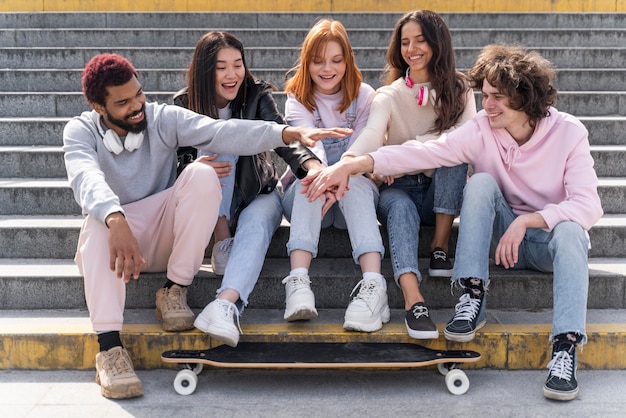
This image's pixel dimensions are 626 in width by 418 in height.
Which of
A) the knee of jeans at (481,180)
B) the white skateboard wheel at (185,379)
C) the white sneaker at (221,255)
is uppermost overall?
the knee of jeans at (481,180)

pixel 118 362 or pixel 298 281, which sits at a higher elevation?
pixel 298 281

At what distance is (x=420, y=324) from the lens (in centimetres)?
308

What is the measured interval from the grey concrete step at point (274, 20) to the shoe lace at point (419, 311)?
503cm

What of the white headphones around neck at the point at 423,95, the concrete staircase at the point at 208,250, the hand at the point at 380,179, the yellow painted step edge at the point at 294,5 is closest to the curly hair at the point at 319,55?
the white headphones around neck at the point at 423,95

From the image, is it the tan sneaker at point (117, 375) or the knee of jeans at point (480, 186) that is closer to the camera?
the tan sneaker at point (117, 375)

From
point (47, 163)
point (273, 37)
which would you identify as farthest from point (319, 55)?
point (273, 37)

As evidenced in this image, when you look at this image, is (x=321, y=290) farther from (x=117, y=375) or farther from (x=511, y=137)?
(x=511, y=137)

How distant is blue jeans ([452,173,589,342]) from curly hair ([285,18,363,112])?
94cm

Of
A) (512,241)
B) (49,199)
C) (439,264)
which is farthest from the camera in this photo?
(49,199)

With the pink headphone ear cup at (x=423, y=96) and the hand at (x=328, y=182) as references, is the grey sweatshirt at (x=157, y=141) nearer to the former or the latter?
the hand at (x=328, y=182)

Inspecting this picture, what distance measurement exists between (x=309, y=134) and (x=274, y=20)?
4.75 meters

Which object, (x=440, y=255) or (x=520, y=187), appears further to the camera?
(x=440, y=255)

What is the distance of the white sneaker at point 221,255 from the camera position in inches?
138

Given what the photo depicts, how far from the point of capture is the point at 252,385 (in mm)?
3078
